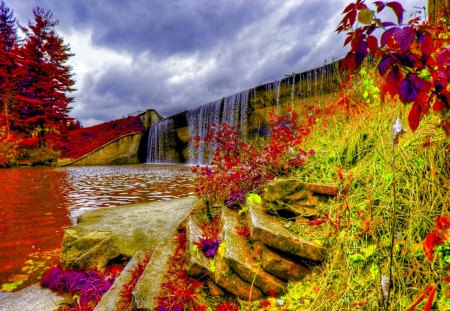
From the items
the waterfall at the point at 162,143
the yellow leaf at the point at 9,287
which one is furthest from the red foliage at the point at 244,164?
the waterfall at the point at 162,143

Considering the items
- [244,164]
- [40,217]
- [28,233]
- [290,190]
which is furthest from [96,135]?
[290,190]

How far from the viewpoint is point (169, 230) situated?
119 inches

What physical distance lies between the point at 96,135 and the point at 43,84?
6.09m

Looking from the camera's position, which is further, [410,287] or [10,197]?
[10,197]

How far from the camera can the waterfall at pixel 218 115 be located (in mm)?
13258

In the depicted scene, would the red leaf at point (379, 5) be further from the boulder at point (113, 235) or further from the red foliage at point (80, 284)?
the red foliage at point (80, 284)

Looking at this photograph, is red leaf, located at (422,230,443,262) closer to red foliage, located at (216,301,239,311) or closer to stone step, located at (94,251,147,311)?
red foliage, located at (216,301,239,311)

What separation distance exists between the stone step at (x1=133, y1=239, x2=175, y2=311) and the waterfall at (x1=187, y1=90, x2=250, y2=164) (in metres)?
9.93

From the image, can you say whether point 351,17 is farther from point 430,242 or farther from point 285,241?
point 285,241

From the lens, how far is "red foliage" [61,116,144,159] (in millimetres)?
19717

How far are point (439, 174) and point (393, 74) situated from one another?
1.08 meters

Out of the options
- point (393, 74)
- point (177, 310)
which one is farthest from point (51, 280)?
point (393, 74)

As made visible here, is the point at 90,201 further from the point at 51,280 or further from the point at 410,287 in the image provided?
the point at 410,287

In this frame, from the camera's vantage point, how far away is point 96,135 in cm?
2330
